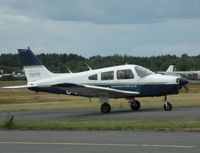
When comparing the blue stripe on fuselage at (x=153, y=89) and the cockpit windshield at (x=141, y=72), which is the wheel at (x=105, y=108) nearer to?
the blue stripe on fuselage at (x=153, y=89)

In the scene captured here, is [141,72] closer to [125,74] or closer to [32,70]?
[125,74]

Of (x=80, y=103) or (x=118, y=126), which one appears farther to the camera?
(x=80, y=103)

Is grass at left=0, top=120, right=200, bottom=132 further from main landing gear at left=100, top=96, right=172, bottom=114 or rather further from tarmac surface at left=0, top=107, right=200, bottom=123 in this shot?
main landing gear at left=100, top=96, right=172, bottom=114

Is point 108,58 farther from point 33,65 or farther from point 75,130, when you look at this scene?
point 75,130

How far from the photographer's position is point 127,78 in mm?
24859
